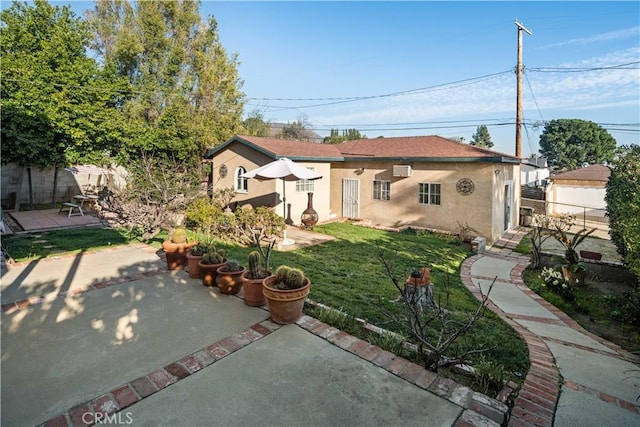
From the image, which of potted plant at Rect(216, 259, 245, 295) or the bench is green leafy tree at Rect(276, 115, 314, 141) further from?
potted plant at Rect(216, 259, 245, 295)

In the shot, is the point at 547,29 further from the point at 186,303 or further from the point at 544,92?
the point at 186,303

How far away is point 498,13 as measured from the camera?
56.5 ft

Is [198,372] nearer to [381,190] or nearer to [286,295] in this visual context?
[286,295]

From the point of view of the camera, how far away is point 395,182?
1448 centimetres

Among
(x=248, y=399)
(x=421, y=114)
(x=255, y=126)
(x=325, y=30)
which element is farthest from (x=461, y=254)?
(x=255, y=126)

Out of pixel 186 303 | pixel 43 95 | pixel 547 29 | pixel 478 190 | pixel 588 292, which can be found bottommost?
pixel 588 292

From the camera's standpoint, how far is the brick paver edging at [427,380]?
2.87 metres

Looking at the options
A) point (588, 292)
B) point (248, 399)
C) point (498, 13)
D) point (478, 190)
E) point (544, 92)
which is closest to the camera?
point (248, 399)

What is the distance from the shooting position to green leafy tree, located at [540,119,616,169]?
2095 inches

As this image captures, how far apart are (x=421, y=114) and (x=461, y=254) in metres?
22.1

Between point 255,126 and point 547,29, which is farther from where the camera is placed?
point 255,126

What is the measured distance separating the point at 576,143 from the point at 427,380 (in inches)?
2715

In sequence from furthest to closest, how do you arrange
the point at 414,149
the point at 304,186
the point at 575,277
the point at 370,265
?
the point at 414,149, the point at 304,186, the point at 370,265, the point at 575,277

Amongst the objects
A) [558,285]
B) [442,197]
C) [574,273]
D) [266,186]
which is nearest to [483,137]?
[442,197]
